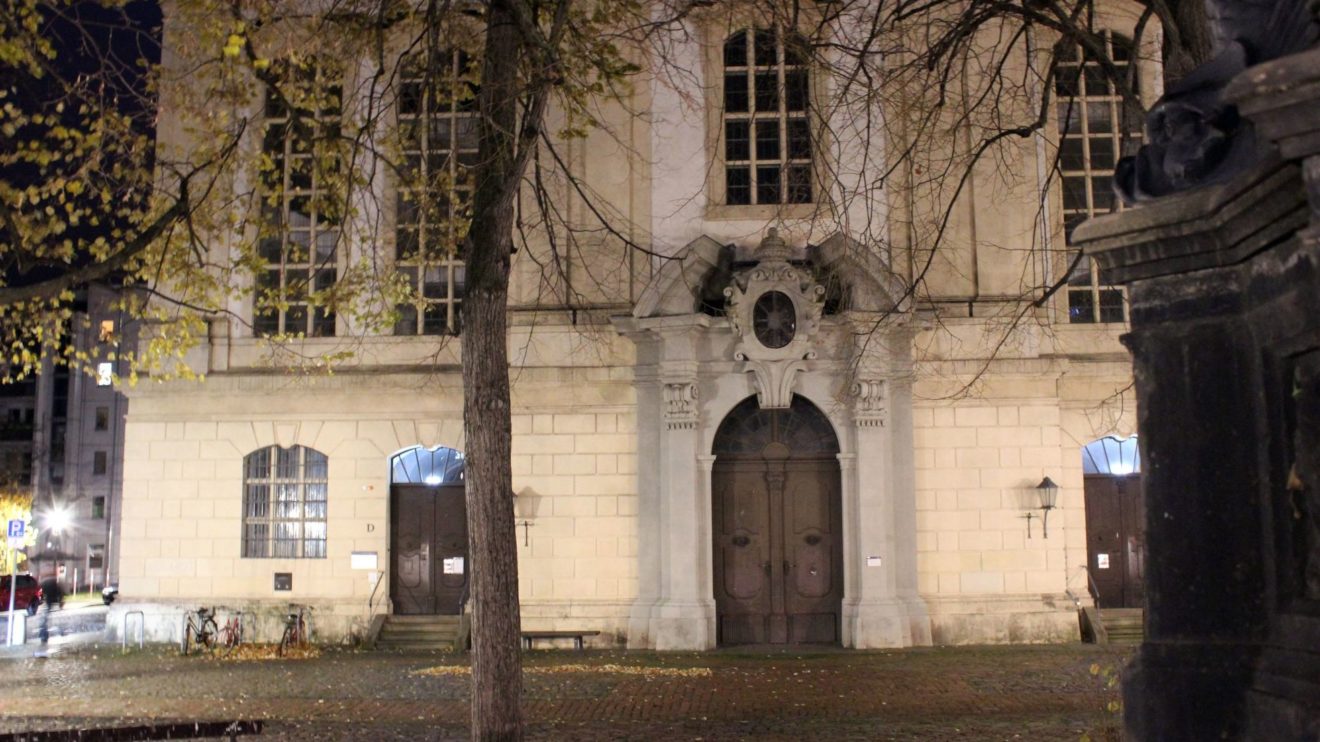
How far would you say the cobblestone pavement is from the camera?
42.3ft

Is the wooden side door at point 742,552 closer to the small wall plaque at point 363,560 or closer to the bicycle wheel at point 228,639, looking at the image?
the small wall plaque at point 363,560

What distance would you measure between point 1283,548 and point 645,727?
9.55 metres

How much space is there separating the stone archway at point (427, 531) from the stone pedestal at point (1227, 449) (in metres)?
19.1

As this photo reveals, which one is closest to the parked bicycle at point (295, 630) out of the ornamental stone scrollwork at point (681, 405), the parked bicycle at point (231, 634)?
the parked bicycle at point (231, 634)

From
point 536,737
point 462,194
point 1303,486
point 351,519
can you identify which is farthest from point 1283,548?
point 351,519

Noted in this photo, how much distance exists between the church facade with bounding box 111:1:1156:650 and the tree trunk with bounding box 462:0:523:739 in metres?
10.2

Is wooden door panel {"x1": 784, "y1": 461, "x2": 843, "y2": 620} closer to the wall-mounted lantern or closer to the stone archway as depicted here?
the wall-mounted lantern

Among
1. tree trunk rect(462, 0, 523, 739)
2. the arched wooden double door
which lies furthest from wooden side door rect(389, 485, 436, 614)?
tree trunk rect(462, 0, 523, 739)

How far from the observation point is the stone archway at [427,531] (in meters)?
23.2

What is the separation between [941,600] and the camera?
855 inches

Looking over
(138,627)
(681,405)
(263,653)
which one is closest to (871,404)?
(681,405)

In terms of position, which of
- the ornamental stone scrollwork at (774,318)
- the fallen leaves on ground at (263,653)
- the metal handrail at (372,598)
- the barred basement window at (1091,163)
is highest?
the barred basement window at (1091,163)

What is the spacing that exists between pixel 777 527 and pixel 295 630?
346 inches

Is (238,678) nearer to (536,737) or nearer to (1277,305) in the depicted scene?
(536,737)
